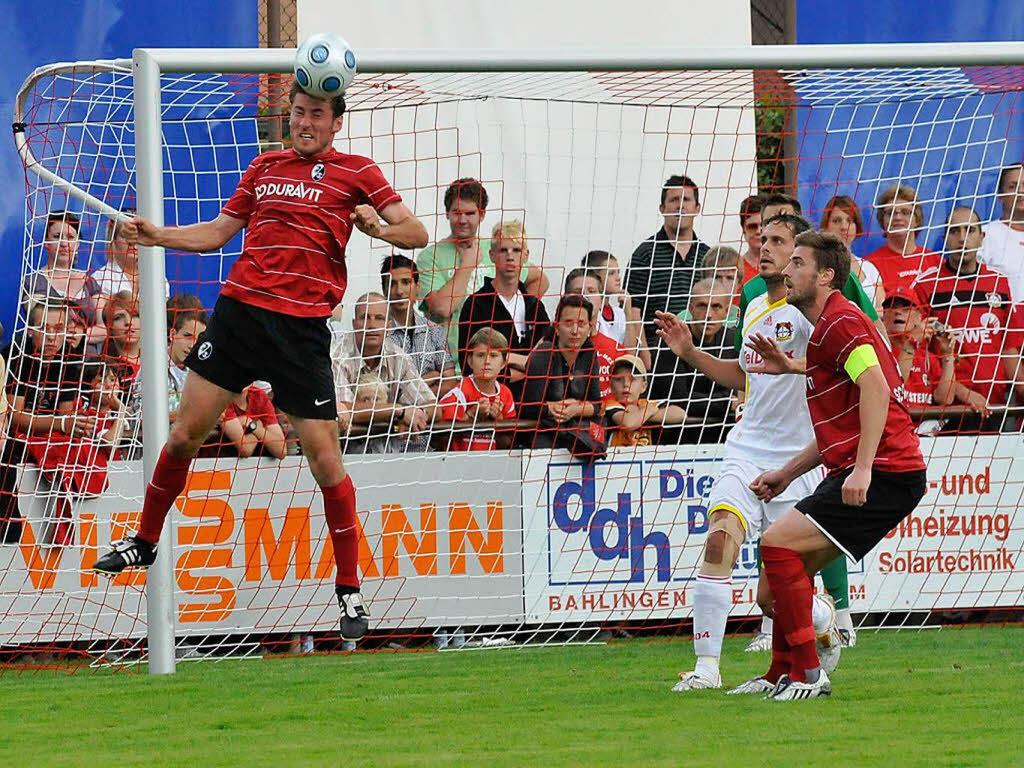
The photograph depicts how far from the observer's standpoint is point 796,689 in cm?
686

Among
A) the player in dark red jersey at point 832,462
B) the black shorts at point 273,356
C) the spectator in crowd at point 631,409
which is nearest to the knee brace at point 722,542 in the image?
the player in dark red jersey at point 832,462

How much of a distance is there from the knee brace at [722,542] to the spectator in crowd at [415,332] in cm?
284

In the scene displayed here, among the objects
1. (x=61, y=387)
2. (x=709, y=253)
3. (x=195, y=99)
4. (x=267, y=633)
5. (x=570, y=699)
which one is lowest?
(x=267, y=633)

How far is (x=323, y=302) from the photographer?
25.2ft

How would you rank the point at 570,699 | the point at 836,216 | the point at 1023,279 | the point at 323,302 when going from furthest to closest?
1. the point at 1023,279
2. the point at 836,216
3. the point at 323,302
4. the point at 570,699

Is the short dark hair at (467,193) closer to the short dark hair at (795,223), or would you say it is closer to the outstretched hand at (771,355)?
the short dark hair at (795,223)

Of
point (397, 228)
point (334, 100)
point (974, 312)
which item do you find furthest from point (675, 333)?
point (974, 312)

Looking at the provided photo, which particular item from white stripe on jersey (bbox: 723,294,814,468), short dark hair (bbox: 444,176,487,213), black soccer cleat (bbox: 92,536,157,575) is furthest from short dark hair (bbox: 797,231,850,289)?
short dark hair (bbox: 444,176,487,213)

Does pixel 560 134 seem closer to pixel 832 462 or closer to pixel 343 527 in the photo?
pixel 343 527

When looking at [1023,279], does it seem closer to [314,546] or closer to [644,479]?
[644,479]

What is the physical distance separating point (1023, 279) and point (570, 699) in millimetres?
5647

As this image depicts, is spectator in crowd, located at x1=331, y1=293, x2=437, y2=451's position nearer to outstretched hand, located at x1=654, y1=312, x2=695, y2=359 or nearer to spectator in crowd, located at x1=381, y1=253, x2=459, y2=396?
spectator in crowd, located at x1=381, y1=253, x2=459, y2=396

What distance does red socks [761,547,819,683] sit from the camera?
6.78m

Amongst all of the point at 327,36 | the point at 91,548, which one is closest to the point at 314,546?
the point at 91,548
